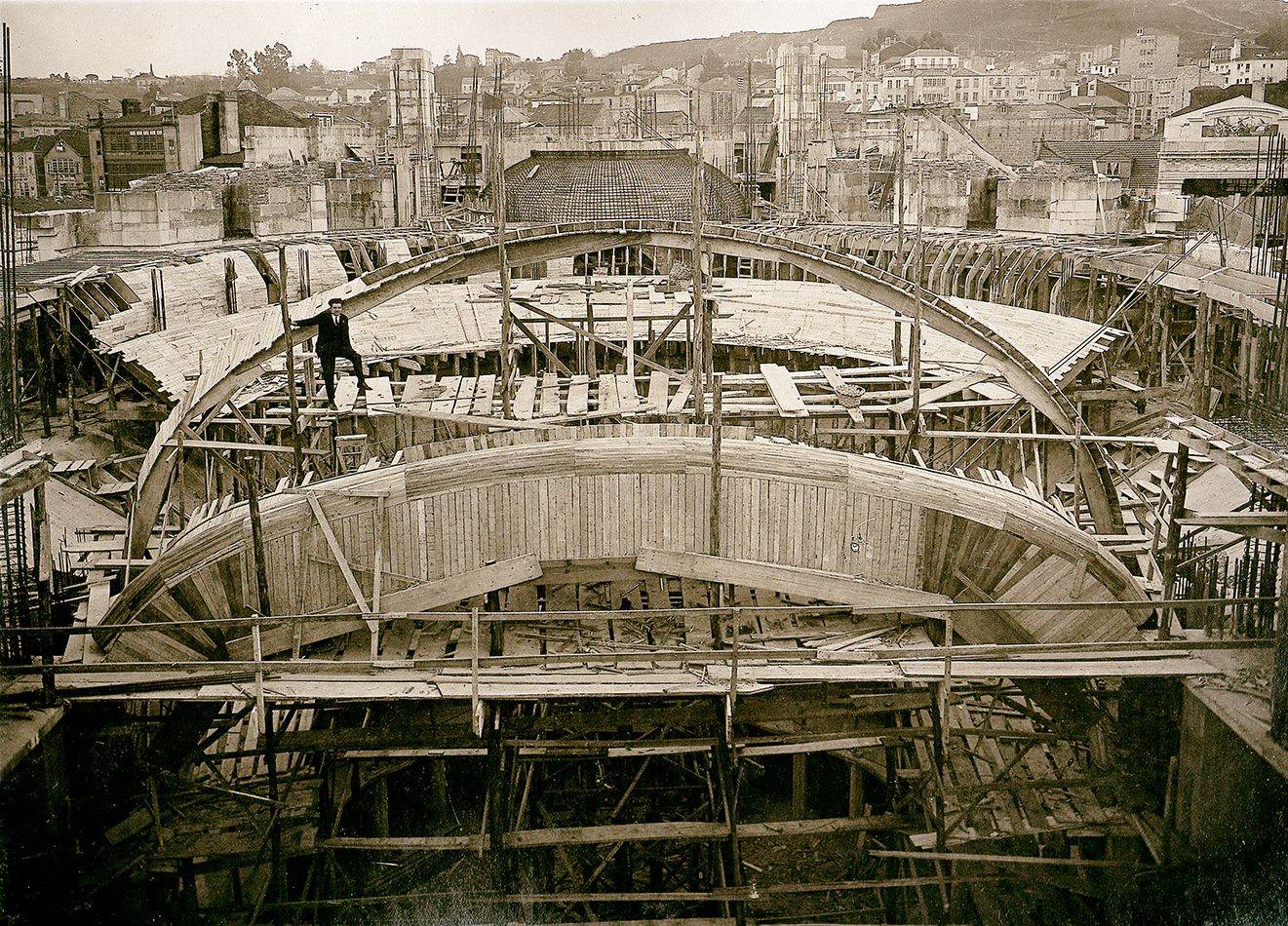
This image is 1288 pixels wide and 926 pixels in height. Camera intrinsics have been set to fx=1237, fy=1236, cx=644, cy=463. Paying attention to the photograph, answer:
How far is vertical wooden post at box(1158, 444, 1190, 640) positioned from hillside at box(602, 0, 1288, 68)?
9.36 metres

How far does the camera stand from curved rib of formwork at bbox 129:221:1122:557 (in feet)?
41.3

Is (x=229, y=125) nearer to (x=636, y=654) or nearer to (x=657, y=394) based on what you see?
(x=657, y=394)

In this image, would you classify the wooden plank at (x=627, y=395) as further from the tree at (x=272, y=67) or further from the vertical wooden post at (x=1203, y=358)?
the tree at (x=272, y=67)

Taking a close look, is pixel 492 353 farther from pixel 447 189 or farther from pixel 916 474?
pixel 447 189

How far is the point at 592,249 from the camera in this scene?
14.7 metres

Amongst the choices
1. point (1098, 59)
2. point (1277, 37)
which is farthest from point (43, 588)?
point (1098, 59)

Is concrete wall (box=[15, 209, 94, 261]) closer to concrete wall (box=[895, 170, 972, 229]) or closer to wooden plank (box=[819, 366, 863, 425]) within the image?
wooden plank (box=[819, 366, 863, 425])

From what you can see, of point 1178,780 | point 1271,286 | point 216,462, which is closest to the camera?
point 1178,780

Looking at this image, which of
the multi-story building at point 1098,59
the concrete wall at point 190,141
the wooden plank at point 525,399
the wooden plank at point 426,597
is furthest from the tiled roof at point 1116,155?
the wooden plank at point 426,597

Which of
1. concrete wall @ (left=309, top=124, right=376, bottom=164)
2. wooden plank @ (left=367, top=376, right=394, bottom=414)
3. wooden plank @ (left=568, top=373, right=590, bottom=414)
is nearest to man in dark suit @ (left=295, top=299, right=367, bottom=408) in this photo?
wooden plank @ (left=367, top=376, right=394, bottom=414)

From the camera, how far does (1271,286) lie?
696 inches

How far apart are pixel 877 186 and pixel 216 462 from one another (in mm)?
29567

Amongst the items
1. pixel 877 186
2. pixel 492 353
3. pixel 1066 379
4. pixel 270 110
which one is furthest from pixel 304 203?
pixel 1066 379

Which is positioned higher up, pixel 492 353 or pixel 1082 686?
pixel 492 353
